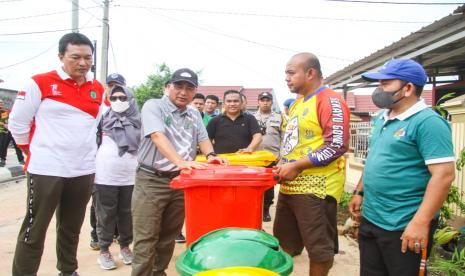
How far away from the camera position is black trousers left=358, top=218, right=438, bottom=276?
2217 millimetres

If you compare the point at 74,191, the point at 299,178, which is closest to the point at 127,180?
the point at 74,191

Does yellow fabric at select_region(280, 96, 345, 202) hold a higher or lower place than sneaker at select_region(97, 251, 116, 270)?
higher

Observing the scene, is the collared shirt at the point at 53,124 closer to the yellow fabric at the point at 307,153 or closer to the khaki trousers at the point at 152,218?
the khaki trousers at the point at 152,218

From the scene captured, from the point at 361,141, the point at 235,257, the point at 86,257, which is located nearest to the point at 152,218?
the point at 235,257

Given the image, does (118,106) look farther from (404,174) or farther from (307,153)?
(404,174)

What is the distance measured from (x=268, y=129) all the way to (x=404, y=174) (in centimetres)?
392

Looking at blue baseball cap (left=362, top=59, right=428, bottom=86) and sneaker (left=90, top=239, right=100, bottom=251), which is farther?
sneaker (left=90, top=239, right=100, bottom=251)

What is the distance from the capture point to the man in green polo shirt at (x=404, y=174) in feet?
6.84

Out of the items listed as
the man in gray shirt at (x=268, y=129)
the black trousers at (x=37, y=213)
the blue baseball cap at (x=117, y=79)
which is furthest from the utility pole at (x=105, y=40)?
the black trousers at (x=37, y=213)

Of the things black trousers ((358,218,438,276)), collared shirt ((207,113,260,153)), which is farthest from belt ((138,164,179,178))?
collared shirt ((207,113,260,153))

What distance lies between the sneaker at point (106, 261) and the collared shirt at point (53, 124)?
124cm

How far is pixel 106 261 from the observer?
403 centimetres

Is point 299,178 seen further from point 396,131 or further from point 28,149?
point 28,149

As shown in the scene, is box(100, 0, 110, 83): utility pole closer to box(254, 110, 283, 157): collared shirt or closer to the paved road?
the paved road
